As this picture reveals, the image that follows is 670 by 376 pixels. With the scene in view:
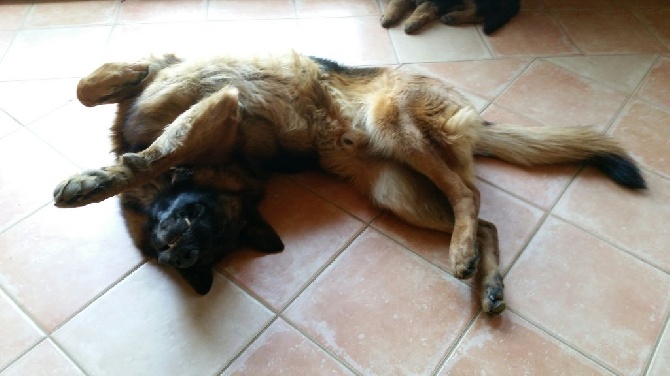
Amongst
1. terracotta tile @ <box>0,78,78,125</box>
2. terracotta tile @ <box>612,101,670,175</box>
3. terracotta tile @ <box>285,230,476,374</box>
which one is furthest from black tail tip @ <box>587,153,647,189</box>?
terracotta tile @ <box>0,78,78,125</box>

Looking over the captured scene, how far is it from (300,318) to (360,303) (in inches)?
10.5

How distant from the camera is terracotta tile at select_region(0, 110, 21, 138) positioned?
270 cm

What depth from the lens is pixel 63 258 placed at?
7.10 feet

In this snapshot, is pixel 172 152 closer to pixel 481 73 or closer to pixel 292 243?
pixel 292 243

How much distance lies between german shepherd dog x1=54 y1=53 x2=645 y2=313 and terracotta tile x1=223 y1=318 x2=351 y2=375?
2.03ft

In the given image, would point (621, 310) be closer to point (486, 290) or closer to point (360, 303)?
point (486, 290)

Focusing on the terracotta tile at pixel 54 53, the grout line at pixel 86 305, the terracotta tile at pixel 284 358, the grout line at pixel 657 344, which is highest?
the terracotta tile at pixel 54 53

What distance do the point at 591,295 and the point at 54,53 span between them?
3552 mm

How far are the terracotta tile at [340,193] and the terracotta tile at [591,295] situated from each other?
753 millimetres

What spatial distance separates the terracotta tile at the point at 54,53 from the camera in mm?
3098

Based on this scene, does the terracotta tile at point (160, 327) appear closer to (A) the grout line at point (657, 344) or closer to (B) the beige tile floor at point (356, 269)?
(B) the beige tile floor at point (356, 269)

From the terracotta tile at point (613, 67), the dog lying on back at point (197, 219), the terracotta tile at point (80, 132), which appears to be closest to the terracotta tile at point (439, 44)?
the terracotta tile at point (613, 67)

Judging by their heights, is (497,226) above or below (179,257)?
below

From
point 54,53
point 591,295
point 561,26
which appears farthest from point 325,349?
point 561,26
